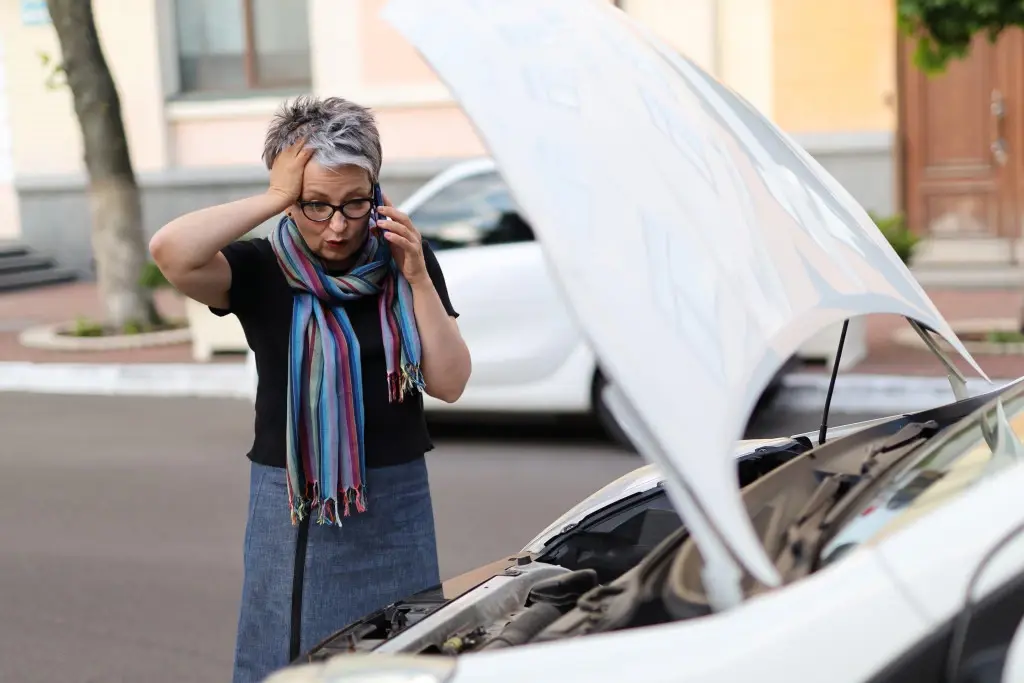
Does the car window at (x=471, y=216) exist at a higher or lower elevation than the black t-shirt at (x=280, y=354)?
lower

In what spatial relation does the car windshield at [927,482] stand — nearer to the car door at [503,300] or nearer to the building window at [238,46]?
the car door at [503,300]

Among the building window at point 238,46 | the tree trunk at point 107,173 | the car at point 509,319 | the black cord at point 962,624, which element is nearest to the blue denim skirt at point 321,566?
the black cord at point 962,624

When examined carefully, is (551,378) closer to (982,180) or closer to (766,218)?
(766,218)

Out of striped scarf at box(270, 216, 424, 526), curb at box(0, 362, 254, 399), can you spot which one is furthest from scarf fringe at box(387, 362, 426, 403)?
curb at box(0, 362, 254, 399)

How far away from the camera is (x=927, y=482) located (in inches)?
83.2

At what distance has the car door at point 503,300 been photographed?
7.57 meters

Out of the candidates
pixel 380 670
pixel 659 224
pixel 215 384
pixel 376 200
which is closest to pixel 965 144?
pixel 215 384

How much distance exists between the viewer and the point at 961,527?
1.78 m

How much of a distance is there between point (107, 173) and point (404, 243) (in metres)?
10.8

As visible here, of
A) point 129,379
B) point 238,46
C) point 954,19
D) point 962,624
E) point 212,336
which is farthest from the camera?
point 238,46

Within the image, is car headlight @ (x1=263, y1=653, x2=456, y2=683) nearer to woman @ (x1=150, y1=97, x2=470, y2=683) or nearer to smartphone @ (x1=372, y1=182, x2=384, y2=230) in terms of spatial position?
woman @ (x1=150, y1=97, x2=470, y2=683)

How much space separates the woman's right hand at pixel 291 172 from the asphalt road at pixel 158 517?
239 centimetres

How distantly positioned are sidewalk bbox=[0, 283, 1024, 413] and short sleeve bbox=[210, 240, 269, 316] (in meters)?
4.99

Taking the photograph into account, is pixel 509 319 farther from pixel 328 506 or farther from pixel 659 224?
pixel 659 224
